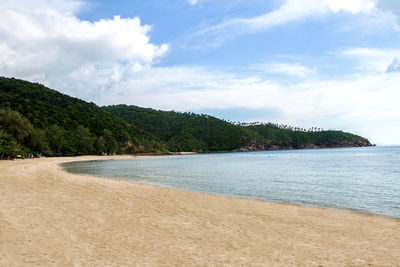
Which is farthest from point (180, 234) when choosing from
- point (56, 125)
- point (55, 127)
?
point (56, 125)

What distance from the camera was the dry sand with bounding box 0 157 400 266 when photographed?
7289mm

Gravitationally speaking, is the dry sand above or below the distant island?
below

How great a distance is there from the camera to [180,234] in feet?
31.5

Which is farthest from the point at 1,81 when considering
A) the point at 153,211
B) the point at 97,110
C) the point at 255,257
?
the point at 255,257

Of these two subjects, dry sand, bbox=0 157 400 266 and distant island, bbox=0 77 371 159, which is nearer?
dry sand, bbox=0 157 400 266

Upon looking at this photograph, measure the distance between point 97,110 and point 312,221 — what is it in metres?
126

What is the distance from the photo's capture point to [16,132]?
2494 inches

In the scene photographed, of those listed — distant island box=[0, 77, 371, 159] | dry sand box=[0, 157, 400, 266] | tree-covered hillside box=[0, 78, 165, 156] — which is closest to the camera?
dry sand box=[0, 157, 400, 266]

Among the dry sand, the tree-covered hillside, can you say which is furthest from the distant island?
the dry sand

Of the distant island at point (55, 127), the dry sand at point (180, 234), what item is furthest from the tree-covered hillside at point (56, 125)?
the dry sand at point (180, 234)

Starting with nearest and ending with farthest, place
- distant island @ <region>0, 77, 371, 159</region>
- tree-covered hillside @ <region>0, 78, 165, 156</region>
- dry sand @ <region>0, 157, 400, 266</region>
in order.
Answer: dry sand @ <region>0, 157, 400, 266</region>
distant island @ <region>0, 77, 371, 159</region>
tree-covered hillside @ <region>0, 78, 165, 156</region>

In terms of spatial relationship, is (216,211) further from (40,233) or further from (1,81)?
(1,81)

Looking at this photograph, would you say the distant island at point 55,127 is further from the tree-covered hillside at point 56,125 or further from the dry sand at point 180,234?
the dry sand at point 180,234

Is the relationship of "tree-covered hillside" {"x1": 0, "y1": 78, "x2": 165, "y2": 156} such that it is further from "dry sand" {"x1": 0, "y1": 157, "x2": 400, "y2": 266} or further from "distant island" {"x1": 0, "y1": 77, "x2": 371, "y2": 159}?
"dry sand" {"x1": 0, "y1": 157, "x2": 400, "y2": 266}
